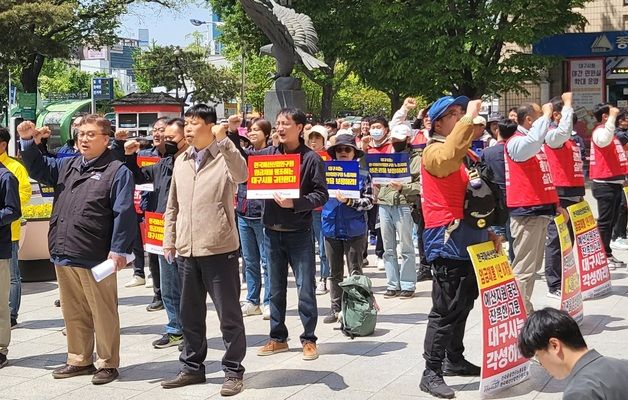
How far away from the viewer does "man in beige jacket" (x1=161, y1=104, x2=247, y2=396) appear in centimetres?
595

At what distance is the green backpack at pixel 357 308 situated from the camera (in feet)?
24.6

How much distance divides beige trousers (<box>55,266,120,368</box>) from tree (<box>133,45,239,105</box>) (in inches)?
1912

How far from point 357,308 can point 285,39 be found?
9587mm

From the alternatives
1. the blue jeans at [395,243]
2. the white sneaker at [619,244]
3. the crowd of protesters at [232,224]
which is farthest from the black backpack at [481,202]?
the white sneaker at [619,244]

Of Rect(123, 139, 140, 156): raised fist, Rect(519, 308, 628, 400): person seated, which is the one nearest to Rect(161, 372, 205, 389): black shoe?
Rect(123, 139, 140, 156): raised fist

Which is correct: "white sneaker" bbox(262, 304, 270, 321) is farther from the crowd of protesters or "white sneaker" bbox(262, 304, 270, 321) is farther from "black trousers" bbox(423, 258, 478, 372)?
"black trousers" bbox(423, 258, 478, 372)

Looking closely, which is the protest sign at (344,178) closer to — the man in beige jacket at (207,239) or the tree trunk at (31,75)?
the man in beige jacket at (207,239)

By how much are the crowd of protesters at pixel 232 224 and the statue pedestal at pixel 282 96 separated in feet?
27.7

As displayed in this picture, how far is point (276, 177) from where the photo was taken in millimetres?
6672

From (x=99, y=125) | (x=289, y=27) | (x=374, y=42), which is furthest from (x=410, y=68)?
(x=99, y=125)

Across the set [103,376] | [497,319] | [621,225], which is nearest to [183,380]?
[103,376]

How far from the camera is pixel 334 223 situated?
315 inches

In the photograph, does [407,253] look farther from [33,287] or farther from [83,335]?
[33,287]

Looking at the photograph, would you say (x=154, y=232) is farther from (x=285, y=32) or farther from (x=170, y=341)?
(x=285, y=32)
